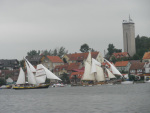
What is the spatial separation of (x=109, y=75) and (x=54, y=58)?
60191 millimetres

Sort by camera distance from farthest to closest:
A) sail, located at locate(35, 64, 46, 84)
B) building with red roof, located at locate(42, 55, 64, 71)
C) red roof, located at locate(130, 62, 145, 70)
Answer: building with red roof, located at locate(42, 55, 64, 71) < red roof, located at locate(130, 62, 145, 70) < sail, located at locate(35, 64, 46, 84)

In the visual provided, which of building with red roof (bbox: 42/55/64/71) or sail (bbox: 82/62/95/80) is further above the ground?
building with red roof (bbox: 42/55/64/71)

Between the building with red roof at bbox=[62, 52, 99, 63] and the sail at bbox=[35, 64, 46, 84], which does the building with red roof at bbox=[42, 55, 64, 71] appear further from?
the sail at bbox=[35, 64, 46, 84]

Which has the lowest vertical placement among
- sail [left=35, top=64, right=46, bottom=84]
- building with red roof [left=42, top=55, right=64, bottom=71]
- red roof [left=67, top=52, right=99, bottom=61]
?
sail [left=35, top=64, right=46, bottom=84]

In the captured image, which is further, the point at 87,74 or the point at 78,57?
the point at 78,57

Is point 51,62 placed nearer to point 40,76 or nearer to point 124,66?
point 124,66

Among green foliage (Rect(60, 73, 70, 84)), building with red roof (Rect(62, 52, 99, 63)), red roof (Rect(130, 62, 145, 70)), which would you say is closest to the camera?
red roof (Rect(130, 62, 145, 70))

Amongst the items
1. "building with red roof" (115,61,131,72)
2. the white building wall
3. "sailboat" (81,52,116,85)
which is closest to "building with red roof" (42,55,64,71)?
"building with red roof" (115,61,131,72)

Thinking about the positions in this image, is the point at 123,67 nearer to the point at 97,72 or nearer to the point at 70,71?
the point at 70,71

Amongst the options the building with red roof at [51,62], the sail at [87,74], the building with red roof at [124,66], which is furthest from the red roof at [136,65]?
the building with red roof at [51,62]

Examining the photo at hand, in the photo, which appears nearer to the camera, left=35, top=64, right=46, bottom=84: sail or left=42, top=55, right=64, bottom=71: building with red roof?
left=35, top=64, right=46, bottom=84: sail

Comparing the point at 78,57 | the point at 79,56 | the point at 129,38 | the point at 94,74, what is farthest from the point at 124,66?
the point at 94,74

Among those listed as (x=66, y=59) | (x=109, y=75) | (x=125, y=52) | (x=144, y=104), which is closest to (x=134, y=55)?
(x=125, y=52)

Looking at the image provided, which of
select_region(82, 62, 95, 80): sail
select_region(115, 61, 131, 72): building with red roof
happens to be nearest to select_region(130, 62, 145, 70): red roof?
select_region(115, 61, 131, 72): building with red roof
